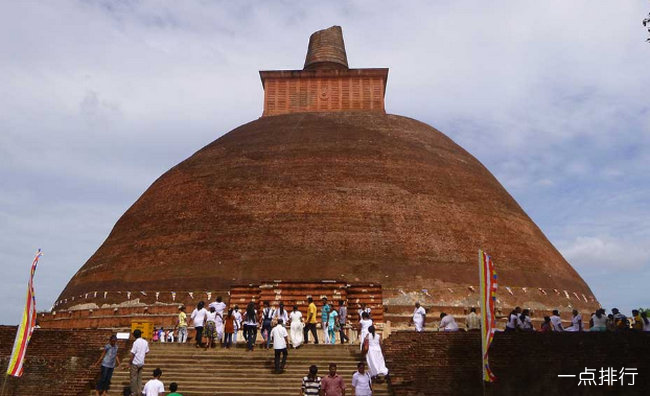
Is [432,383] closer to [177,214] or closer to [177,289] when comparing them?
[177,289]

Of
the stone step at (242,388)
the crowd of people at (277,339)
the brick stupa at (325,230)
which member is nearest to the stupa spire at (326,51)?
the brick stupa at (325,230)

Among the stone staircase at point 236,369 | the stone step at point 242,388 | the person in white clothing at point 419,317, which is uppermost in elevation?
the person in white clothing at point 419,317

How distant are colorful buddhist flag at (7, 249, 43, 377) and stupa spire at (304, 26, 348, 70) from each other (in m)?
24.3

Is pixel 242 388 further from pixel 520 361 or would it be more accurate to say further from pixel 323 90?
pixel 323 90

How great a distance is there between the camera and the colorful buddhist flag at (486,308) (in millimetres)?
8938

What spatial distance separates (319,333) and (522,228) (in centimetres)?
1114

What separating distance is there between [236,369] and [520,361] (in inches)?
196

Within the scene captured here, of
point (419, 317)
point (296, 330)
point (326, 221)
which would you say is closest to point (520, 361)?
point (419, 317)

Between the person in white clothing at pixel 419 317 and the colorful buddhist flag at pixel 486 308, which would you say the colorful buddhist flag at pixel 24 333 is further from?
the person in white clothing at pixel 419 317

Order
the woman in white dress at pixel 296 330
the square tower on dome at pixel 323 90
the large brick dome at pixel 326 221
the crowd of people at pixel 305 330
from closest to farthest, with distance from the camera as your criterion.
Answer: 1. the crowd of people at pixel 305 330
2. the woman in white dress at pixel 296 330
3. the large brick dome at pixel 326 221
4. the square tower on dome at pixel 323 90

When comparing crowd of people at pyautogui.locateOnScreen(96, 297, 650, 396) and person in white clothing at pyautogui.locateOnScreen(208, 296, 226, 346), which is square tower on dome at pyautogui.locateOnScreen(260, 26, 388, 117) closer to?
crowd of people at pyautogui.locateOnScreen(96, 297, 650, 396)

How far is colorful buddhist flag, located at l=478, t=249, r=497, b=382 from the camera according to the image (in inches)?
352

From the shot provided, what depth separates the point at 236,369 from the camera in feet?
38.4

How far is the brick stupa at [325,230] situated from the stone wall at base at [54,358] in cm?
567
